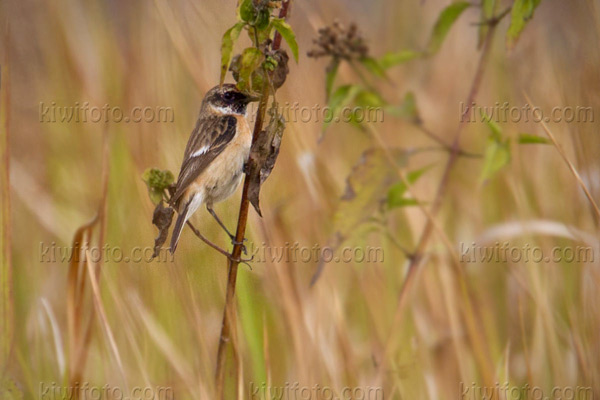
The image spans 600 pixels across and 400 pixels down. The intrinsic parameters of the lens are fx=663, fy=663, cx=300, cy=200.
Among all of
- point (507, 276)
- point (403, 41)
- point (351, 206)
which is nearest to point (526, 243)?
point (507, 276)

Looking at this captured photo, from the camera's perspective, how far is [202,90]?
2900mm

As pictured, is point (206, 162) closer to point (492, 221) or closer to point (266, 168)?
point (266, 168)

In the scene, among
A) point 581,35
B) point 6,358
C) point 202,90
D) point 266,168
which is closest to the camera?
point 266,168

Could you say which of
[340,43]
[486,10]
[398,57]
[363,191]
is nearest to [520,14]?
[486,10]

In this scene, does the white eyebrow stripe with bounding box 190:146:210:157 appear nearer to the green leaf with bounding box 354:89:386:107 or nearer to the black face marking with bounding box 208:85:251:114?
the black face marking with bounding box 208:85:251:114

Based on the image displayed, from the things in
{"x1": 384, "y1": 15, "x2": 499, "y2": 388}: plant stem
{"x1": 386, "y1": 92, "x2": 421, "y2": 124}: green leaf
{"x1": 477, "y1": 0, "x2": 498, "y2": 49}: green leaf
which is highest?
{"x1": 477, "y1": 0, "x2": 498, "y2": 49}: green leaf

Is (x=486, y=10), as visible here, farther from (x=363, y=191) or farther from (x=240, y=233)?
(x=240, y=233)

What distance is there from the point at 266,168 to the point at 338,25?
112 centimetres

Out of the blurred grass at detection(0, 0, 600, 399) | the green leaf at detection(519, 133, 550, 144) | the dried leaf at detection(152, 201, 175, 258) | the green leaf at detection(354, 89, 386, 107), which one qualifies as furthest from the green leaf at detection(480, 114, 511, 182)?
the dried leaf at detection(152, 201, 175, 258)

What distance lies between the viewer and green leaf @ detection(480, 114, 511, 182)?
250cm

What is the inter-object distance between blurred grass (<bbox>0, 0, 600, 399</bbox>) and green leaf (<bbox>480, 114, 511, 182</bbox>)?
29 centimetres

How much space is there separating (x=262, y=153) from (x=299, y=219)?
6.26ft

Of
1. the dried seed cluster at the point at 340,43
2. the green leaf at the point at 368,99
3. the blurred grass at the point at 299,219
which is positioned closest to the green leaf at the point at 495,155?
the blurred grass at the point at 299,219

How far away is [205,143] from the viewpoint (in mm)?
2674
